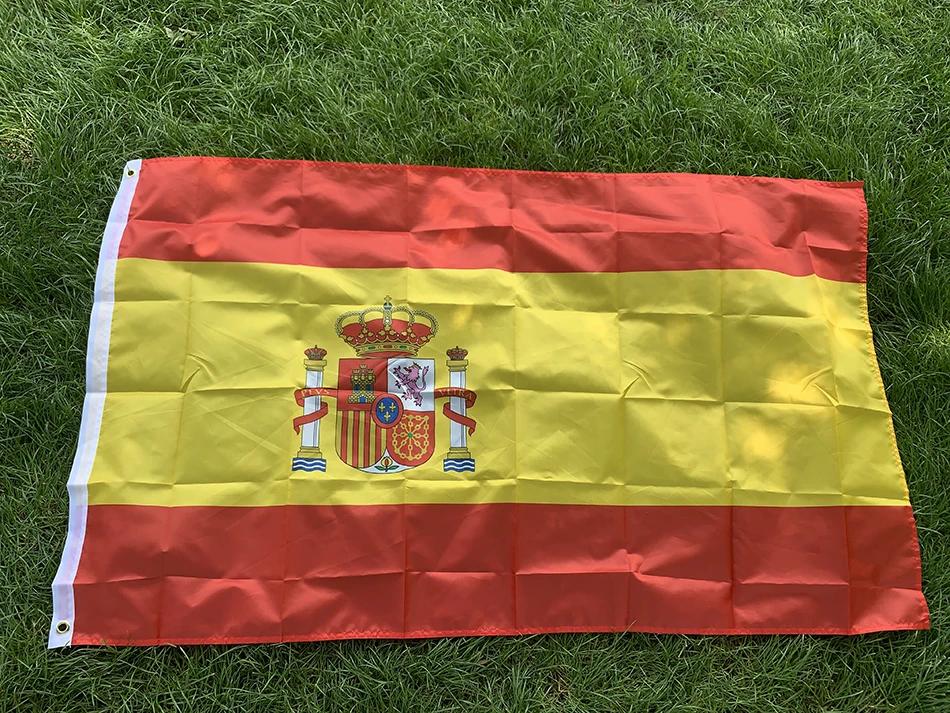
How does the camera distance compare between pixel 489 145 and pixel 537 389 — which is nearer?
pixel 537 389

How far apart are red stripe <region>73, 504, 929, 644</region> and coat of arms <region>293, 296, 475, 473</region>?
120mm

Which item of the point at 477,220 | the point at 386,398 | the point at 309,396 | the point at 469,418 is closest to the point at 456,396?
the point at 469,418

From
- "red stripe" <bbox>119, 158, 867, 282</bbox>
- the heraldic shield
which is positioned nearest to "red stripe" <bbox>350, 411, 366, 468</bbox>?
the heraldic shield

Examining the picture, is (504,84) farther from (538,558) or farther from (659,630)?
(659,630)

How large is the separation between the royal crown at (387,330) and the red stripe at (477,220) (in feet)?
0.41

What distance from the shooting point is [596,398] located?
1.63m

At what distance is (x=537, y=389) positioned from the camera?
163cm

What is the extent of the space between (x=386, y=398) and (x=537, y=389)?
0.36 meters

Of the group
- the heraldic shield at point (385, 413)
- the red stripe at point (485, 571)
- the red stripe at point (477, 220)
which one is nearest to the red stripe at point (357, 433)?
the heraldic shield at point (385, 413)

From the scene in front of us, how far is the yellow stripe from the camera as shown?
5.12 feet

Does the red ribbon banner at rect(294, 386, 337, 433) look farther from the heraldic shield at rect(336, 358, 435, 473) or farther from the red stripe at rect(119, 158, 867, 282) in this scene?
the red stripe at rect(119, 158, 867, 282)

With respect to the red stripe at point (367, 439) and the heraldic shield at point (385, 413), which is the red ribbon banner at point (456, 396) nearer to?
the heraldic shield at point (385, 413)

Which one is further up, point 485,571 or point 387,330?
point 387,330

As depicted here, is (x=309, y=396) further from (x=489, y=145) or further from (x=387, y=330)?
(x=489, y=145)
